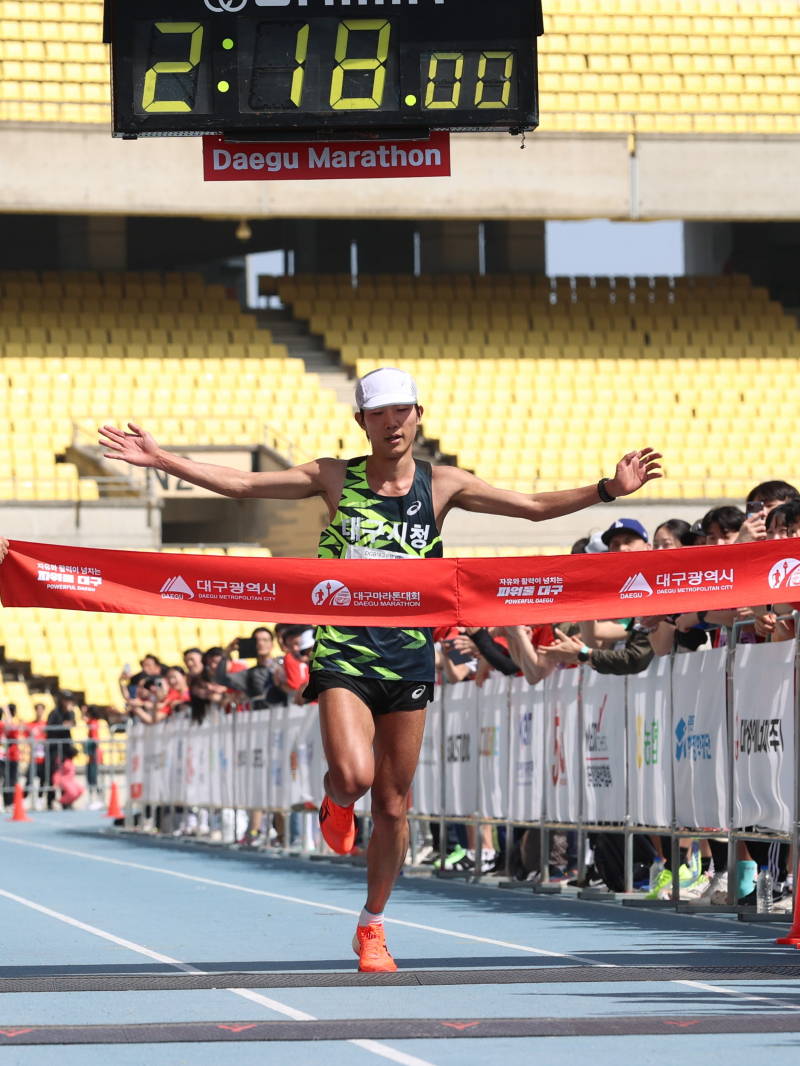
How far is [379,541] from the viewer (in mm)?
6523

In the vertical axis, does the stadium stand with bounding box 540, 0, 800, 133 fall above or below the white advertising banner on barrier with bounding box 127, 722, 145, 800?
above

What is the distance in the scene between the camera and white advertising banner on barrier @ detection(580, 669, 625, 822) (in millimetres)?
9906

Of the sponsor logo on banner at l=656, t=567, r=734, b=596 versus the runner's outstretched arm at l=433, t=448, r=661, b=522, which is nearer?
the runner's outstretched arm at l=433, t=448, r=661, b=522

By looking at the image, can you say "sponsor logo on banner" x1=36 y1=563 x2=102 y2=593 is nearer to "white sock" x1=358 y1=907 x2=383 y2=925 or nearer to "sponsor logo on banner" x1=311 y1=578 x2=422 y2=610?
"sponsor logo on banner" x1=311 y1=578 x2=422 y2=610

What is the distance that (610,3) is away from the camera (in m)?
33.5

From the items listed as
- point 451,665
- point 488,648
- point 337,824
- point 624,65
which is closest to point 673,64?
point 624,65

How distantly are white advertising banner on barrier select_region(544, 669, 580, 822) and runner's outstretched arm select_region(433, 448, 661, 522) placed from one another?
4.15 m

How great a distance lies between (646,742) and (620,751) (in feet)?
1.23

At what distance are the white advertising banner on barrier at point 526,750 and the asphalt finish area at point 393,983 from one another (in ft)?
2.35

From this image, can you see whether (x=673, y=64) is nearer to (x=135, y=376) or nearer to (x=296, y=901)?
(x=135, y=376)

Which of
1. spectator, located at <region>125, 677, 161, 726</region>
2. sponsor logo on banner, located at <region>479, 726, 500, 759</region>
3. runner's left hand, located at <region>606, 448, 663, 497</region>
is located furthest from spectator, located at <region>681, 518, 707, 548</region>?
spectator, located at <region>125, 677, 161, 726</region>

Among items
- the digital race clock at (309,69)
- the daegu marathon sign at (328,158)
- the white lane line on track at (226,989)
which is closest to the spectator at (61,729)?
the white lane line on track at (226,989)

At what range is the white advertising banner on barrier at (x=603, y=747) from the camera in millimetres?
9906

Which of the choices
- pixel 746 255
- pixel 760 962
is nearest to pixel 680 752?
pixel 760 962
